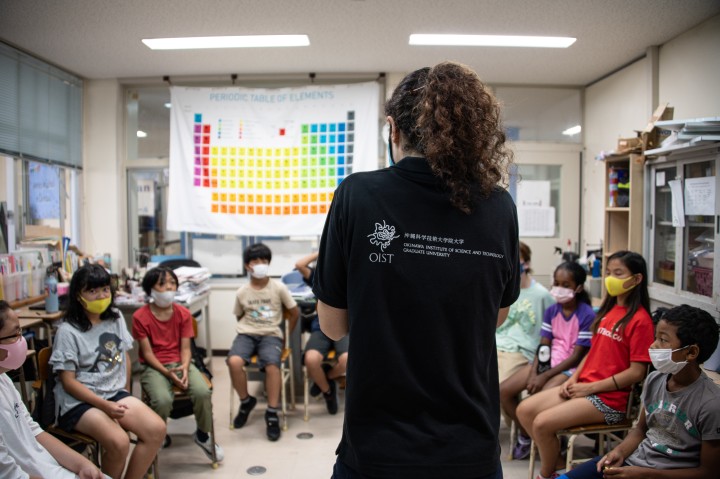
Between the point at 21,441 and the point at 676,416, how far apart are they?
7.72 ft

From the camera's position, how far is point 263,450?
3.07 metres

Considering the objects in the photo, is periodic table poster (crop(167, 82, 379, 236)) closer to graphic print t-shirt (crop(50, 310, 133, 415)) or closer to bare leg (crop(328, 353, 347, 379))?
bare leg (crop(328, 353, 347, 379))

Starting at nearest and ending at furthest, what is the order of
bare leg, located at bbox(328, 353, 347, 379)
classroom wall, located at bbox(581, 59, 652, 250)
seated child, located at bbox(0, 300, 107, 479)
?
seated child, located at bbox(0, 300, 107, 479), bare leg, located at bbox(328, 353, 347, 379), classroom wall, located at bbox(581, 59, 652, 250)

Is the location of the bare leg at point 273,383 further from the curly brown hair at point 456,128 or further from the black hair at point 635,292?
the curly brown hair at point 456,128

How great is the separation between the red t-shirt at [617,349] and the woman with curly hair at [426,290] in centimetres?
175

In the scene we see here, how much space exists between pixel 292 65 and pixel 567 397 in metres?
3.45

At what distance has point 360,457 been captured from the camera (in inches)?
34.1

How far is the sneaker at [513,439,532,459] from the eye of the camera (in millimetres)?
2924

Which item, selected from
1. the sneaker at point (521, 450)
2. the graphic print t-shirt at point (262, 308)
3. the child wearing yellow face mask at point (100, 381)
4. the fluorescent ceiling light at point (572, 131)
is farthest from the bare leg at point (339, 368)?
the fluorescent ceiling light at point (572, 131)

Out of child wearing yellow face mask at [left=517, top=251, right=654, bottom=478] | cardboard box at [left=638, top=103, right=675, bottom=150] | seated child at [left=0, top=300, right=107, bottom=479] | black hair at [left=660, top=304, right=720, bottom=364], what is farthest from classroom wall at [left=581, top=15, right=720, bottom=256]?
seated child at [left=0, top=300, right=107, bottom=479]

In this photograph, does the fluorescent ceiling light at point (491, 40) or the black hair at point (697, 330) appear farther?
the fluorescent ceiling light at point (491, 40)

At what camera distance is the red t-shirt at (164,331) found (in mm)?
2941

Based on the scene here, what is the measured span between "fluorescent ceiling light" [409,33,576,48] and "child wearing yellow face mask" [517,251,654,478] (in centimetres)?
193

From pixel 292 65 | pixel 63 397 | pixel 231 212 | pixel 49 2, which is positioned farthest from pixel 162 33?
pixel 63 397
